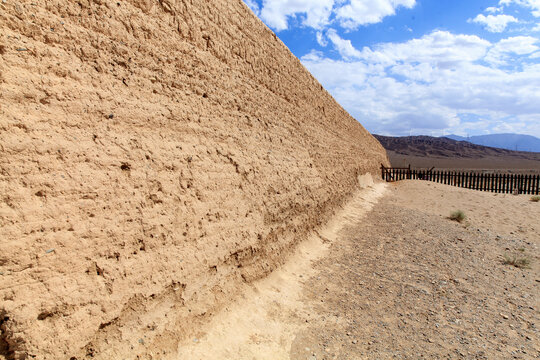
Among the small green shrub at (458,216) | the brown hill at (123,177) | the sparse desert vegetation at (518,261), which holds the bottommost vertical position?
the sparse desert vegetation at (518,261)

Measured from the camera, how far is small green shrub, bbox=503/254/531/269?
235 inches

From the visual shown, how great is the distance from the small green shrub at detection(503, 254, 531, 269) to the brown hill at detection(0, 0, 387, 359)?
15.8ft

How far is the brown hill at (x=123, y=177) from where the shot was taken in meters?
1.99

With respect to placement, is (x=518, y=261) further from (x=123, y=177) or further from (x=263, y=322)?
(x=123, y=177)

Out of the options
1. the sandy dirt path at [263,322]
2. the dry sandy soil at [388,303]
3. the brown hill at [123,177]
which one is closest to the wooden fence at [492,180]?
the dry sandy soil at [388,303]

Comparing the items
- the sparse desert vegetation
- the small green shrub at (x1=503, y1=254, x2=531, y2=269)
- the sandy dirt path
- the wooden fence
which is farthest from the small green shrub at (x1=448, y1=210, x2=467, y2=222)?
the wooden fence

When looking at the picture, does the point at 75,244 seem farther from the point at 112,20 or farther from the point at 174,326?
the point at 112,20

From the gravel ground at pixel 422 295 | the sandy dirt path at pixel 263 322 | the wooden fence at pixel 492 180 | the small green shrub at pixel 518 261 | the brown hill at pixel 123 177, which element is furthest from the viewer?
the wooden fence at pixel 492 180

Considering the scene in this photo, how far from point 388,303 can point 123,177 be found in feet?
11.9

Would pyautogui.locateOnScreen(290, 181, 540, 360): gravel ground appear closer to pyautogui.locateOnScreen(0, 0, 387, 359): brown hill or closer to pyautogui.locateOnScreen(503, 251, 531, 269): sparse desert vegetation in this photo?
pyautogui.locateOnScreen(503, 251, 531, 269): sparse desert vegetation

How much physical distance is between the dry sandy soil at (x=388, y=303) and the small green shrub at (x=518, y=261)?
0.32 ft

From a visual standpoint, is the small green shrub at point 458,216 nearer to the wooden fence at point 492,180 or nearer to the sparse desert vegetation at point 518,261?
the sparse desert vegetation at point 518,261

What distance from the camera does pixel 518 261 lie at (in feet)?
19.9

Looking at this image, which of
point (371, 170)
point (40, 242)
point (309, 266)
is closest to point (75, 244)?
point (40, 242)
